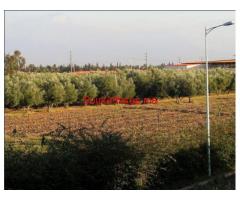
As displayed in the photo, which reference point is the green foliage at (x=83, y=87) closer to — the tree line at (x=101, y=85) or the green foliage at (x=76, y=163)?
the tree line at (x=101, y=85)

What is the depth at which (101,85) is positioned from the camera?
1171 inches

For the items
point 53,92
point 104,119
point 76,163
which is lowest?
point 76,163

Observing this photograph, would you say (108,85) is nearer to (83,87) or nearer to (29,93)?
(83,87)

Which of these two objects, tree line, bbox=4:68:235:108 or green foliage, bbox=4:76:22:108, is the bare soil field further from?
tree line, bbox=4:68:235:108

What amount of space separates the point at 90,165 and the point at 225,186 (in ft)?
8.33

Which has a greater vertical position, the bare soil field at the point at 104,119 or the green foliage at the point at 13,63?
the green foliage at the point at 13,63

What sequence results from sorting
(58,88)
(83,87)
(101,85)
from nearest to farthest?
(58,88)
(83,87)
(101,85)

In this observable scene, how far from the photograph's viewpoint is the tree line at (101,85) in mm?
25562

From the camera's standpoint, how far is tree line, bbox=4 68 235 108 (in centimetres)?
2556

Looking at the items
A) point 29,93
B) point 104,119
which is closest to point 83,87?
point 29,93

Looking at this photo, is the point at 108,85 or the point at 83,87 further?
the point at 108,85

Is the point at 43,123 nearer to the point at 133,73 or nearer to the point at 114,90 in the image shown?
the point at 114,90

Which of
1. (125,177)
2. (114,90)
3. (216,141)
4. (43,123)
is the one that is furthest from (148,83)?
(125,177)

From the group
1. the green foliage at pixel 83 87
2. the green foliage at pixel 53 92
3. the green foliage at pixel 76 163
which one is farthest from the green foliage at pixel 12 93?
the green foliage at pixel 76 163
